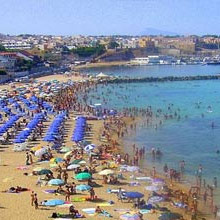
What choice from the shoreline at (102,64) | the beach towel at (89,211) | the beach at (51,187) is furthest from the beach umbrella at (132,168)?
the shoreline at (102,64)

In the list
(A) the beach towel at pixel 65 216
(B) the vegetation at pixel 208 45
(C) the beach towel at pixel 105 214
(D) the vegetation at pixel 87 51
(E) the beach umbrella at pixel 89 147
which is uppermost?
(B) the vegetation at pixel 208 45

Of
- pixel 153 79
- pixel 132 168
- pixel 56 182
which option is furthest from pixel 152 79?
pixel 56 182

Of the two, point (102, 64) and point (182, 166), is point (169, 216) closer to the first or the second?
point (182, 166)

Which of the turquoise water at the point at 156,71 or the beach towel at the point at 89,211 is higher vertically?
the beach towel at the point at 89,211

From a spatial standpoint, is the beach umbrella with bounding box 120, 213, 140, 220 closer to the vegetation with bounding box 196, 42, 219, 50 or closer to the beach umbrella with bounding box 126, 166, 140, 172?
the beach umbrella with bounding box 126, 166, 140, 172

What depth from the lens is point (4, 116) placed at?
38312 millimetres

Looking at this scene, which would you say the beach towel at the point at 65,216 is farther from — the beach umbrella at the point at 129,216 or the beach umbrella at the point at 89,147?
the beach umbrella at the point at 89,147

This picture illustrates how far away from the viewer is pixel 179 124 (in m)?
38.5

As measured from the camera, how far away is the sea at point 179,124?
26.6 m

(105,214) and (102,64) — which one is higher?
(105,214)

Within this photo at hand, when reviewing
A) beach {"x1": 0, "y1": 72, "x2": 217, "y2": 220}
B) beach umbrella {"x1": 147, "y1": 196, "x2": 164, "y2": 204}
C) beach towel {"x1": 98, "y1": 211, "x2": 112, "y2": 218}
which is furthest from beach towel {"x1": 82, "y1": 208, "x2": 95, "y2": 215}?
beach umbrella {"x1": 147, "y1": 196, "x2": 164, "y2": 204}

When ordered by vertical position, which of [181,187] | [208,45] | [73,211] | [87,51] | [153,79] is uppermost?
[208,45]

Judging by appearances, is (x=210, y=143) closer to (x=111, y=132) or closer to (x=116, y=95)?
(x=111, y=132)

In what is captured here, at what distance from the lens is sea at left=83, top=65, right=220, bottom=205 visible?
26.6 meters
